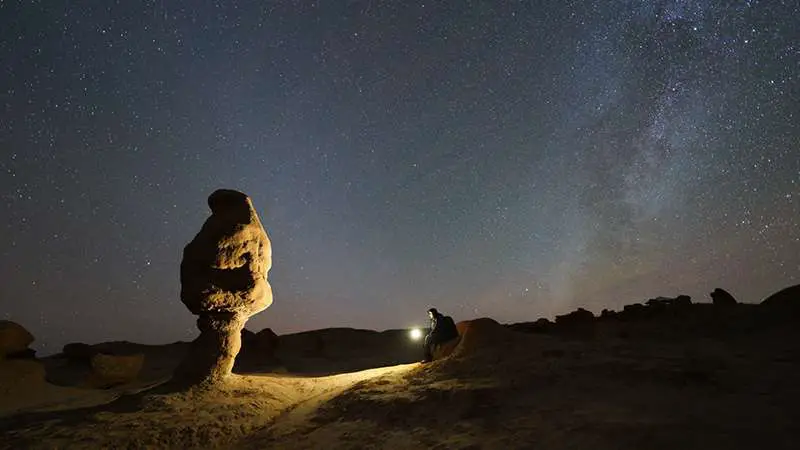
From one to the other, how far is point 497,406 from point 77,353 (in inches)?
829

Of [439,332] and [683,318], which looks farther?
[683,318]

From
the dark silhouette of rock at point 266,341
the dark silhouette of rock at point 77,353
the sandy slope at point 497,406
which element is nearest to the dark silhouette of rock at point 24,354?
the dark silhouette of rock at point 77,353

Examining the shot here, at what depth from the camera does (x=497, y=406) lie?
6273mm

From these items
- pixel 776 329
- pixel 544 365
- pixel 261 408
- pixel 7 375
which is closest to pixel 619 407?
pixel 544 365

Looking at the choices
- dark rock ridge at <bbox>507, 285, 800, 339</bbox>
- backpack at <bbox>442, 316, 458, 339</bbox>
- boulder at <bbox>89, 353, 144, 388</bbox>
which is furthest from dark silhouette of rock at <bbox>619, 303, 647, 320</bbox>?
boulder at <bbox>89, 353, 144, 388</bbox>

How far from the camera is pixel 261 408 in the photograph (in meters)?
8.11

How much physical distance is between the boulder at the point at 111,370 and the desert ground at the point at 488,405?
1.75 metres

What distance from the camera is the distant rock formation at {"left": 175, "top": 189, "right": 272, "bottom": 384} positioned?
9984 mm

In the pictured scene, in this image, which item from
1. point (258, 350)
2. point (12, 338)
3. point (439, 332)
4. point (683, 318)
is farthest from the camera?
point (258, 350)

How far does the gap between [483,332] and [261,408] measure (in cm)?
490

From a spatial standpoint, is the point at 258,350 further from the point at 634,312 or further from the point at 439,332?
the point at 634,312

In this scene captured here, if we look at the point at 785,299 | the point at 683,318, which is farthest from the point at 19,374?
the point at 785,299

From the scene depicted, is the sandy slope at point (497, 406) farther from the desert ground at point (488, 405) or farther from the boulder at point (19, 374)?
the boulder at point (19, 374)

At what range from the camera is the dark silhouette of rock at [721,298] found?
17359 mm
